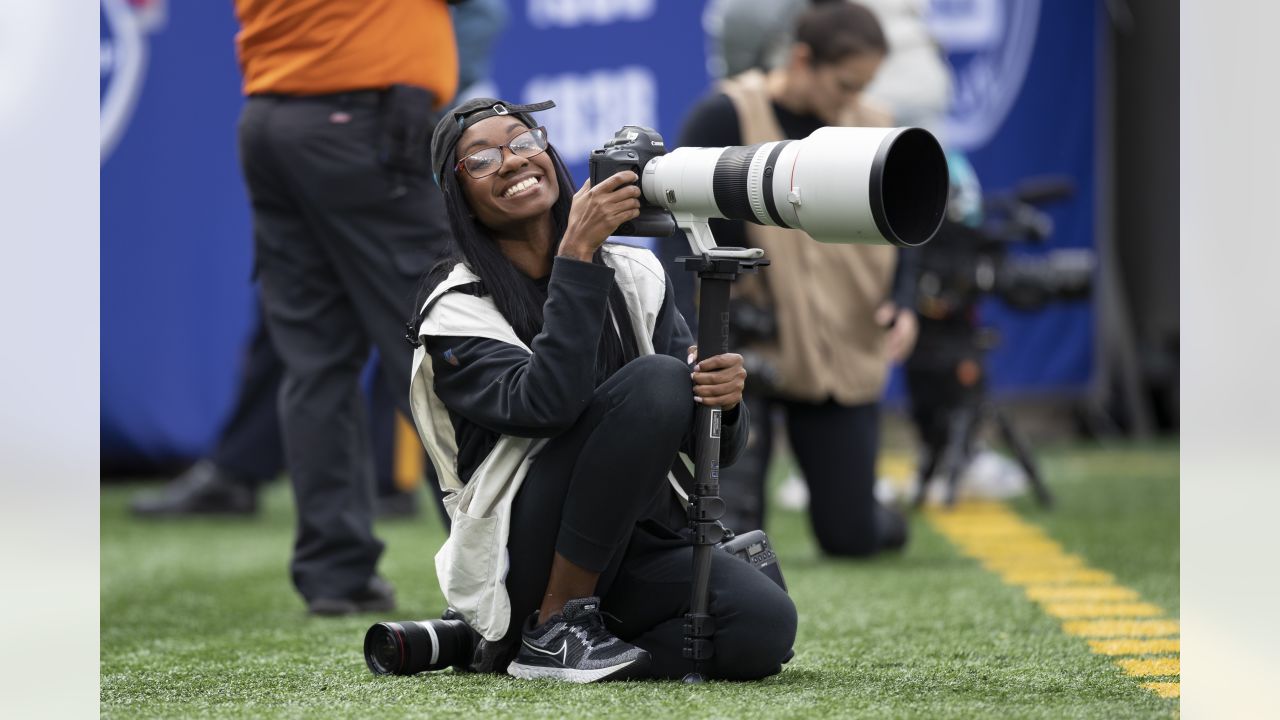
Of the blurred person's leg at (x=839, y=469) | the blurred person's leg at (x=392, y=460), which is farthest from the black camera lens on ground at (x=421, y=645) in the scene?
the blurred person's leg at (x=392, y=460)

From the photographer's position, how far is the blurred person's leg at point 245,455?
5379mm

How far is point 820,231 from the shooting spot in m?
2.24

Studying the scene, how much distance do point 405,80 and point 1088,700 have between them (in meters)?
1.79

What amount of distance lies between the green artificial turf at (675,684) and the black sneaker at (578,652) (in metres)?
0.04

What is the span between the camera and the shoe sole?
2338mm

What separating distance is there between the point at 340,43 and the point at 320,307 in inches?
20.8

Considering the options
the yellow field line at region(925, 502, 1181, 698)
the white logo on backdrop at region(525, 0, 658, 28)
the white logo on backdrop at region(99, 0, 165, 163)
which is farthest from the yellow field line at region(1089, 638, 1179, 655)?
the white logo on backdrop at region(99, 0, 165, 163)

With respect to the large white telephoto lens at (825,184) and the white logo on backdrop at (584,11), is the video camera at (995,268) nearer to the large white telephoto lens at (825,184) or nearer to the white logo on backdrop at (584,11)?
the white logo on backdrop at (584,11)

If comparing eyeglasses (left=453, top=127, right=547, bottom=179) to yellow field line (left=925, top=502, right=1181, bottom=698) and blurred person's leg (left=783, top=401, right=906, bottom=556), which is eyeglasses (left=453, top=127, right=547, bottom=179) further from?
blurred person's leg (left=783, top=401, right=906, bottom=556)

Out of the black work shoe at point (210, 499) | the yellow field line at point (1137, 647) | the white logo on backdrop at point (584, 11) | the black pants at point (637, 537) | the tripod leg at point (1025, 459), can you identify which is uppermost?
the white logo on backdrop at point (584, 11)

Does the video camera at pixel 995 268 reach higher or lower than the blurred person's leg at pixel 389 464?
higher

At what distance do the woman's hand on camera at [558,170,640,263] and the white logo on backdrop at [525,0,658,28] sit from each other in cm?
525

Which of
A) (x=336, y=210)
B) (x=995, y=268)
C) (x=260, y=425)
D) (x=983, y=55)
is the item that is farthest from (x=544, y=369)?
(x=983, y=55)
